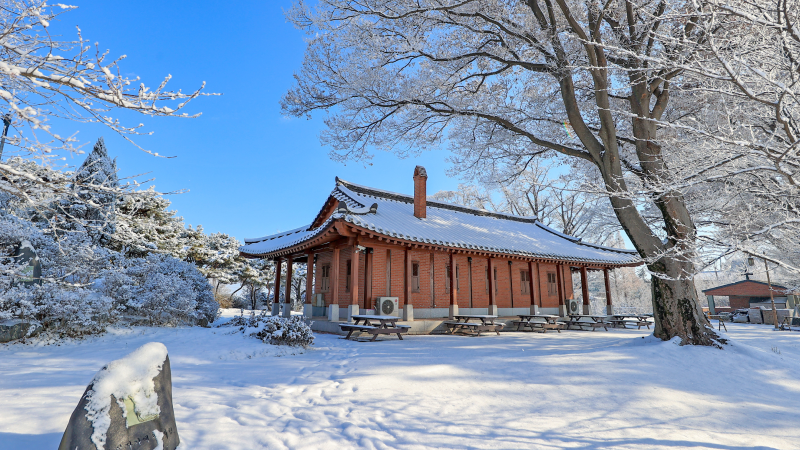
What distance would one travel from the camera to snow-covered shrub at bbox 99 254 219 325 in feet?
39.1

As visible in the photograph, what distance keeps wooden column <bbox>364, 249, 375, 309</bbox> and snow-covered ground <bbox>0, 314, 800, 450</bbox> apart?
15.1 ft

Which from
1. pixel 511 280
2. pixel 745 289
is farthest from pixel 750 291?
pixel 511 280

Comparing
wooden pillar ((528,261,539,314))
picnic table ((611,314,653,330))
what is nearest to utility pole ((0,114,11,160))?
wooden pillar ((528,261,539,314))

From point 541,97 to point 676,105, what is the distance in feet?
13.7

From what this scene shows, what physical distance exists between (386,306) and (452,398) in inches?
310

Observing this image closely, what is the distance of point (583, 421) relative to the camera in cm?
409

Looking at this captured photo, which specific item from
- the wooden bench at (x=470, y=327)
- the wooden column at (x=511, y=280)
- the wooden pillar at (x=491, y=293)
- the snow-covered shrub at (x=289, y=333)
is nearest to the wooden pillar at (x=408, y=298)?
the wooden bench at (x=470, y=327)

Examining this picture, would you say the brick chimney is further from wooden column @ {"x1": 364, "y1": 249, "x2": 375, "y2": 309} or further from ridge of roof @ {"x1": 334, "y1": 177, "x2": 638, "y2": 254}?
wooden column @ {"x1": 364, "y1": 249, "x2": 375, "y2": 309}

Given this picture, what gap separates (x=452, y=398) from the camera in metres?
4.77

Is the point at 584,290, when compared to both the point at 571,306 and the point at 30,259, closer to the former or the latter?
the point at 571,306

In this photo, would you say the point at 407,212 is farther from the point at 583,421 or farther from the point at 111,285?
the point at 583,421

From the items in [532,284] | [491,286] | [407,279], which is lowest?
[491,286]

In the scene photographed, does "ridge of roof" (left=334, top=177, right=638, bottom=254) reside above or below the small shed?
above

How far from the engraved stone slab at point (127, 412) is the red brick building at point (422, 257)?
7.69 meters
